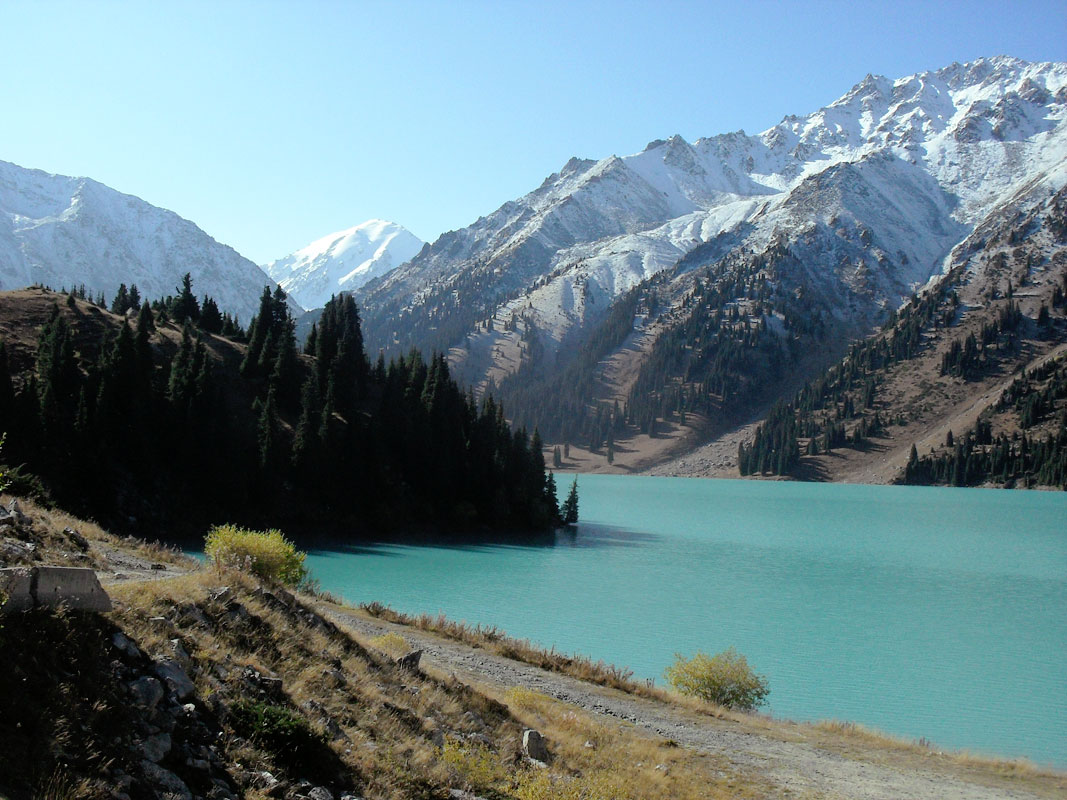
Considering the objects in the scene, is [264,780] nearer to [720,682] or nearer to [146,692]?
[146,692]

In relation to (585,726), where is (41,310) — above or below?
above

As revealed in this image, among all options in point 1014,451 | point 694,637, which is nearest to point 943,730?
point 694,637

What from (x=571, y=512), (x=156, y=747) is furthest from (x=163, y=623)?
(x=571, y=512)

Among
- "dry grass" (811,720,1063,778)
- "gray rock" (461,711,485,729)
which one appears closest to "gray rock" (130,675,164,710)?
"gray rock" (461,711,485,729)

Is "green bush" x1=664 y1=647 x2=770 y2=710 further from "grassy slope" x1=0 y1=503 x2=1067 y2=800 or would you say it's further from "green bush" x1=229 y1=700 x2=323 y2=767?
"green bush" x1=229 y1=700 x2=323 y2=767

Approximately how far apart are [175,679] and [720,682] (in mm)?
20178

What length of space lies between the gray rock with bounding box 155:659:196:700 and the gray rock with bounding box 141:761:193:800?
1536 millimetres

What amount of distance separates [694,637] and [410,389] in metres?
54.5

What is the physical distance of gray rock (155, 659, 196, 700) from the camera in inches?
408

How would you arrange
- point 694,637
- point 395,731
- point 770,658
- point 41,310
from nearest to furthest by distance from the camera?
point 395,731 < point 770,658 < point 694,637 < point 41,310

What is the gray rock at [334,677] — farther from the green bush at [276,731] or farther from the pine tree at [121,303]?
the pine tree at [121,303]

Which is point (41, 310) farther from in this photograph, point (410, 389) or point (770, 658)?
point (770, 658)

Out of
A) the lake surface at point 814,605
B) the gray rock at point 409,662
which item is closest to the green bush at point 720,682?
the lake surface at point 814,605

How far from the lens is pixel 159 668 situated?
1049cm
